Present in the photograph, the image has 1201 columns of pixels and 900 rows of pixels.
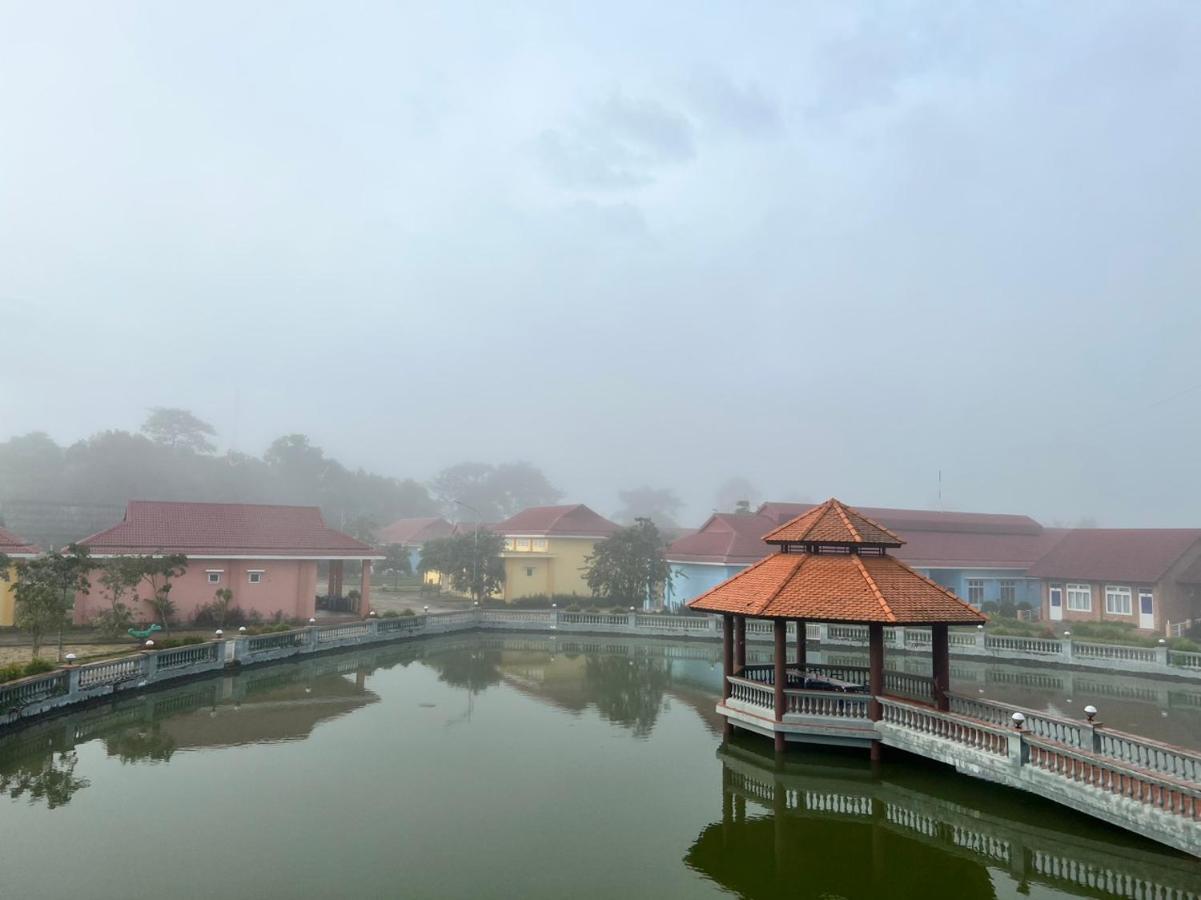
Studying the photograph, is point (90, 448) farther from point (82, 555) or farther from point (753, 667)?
point (753, 667)

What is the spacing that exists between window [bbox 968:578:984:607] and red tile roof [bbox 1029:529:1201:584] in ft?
8.95

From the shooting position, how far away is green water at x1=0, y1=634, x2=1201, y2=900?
9766mm

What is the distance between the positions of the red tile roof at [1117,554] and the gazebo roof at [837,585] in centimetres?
2248

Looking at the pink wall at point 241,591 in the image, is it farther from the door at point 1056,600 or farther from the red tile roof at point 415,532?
the door at point 1056,600

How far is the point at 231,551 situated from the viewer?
30.4m

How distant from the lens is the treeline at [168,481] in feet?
181

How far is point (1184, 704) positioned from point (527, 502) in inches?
4612

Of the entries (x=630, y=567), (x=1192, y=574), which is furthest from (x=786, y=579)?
(x=1192, y=574)

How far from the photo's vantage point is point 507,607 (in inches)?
1599

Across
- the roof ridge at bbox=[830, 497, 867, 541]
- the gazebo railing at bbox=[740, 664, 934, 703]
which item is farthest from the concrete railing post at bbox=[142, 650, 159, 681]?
the roof ridge at bbox=[830, 497, 867, 541]

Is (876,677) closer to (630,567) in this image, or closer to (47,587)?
(47,587)

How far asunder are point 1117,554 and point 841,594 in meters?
26.6

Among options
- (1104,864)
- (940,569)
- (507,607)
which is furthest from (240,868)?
(940,569)

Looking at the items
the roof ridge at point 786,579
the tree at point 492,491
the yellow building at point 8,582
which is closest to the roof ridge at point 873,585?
the roof ridge at point 786,579
